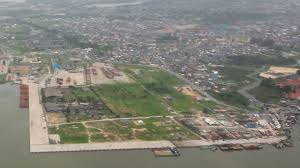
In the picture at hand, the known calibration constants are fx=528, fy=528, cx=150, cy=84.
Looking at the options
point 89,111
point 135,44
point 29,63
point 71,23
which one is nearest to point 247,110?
point 89,111

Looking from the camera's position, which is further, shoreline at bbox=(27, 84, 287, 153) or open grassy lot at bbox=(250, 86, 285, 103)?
open grassy lot at bbox=(250, 86, 285, 103)

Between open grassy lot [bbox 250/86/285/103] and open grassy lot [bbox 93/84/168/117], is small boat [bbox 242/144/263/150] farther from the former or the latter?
open grassy lot [bbox 250/86/285/103]

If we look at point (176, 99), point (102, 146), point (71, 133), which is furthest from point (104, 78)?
point (102, 146)

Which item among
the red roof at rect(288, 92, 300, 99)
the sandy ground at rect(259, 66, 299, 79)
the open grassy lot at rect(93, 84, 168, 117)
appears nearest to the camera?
the open grassy lot at rect(93, 84, 168, 117)

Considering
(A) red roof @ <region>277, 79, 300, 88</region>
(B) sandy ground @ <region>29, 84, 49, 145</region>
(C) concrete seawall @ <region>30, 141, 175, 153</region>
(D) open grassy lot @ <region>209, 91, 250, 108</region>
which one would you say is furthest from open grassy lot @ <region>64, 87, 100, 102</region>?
(A) red roof @ <region>277, 79, 300, 88</region>

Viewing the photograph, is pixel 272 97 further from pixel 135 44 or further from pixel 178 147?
pixel 135 44

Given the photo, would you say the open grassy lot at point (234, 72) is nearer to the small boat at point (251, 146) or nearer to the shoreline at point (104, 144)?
the shoreline at point (104, 144)

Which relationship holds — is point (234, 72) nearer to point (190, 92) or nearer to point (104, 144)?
point (190, 92)
